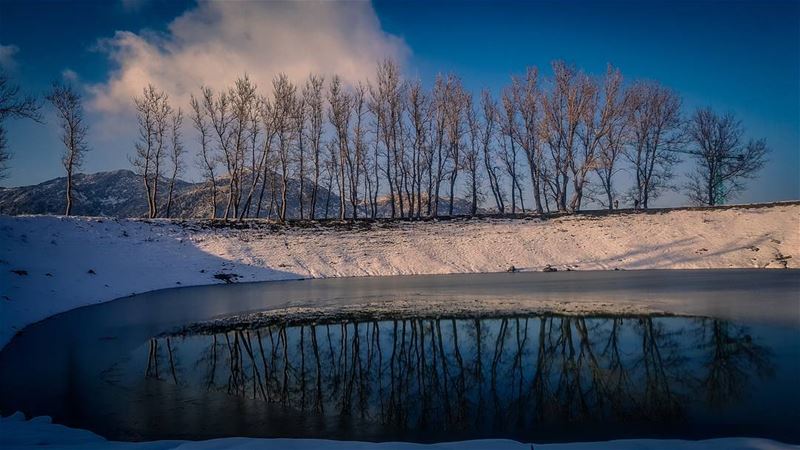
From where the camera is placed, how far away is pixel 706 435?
4.65 metres

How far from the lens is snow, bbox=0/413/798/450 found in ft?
14.2

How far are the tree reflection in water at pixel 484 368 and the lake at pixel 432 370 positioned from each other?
4 centimetres

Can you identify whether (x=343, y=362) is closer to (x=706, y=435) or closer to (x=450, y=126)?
(x=706, y=435)

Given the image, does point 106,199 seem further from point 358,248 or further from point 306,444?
point 306,444

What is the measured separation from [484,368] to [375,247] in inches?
932

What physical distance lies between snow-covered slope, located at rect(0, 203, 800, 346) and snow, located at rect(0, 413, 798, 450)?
15414 millimetres

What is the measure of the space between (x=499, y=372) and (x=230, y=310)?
1067 cm

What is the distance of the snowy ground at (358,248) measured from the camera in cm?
2052

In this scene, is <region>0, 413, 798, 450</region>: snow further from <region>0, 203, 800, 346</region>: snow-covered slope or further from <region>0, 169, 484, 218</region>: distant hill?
<region>0, 169, 484, 218</region>: distant hill

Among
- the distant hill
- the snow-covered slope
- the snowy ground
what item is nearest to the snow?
the snowy ground

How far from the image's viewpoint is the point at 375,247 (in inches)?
1211

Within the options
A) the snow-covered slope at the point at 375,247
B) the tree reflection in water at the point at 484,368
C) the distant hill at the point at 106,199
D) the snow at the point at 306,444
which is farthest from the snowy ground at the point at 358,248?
the distant hill at the point at 106,199

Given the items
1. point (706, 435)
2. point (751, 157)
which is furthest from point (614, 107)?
point (706, 435)

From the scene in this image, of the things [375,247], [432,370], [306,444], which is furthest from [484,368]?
[375,247]
